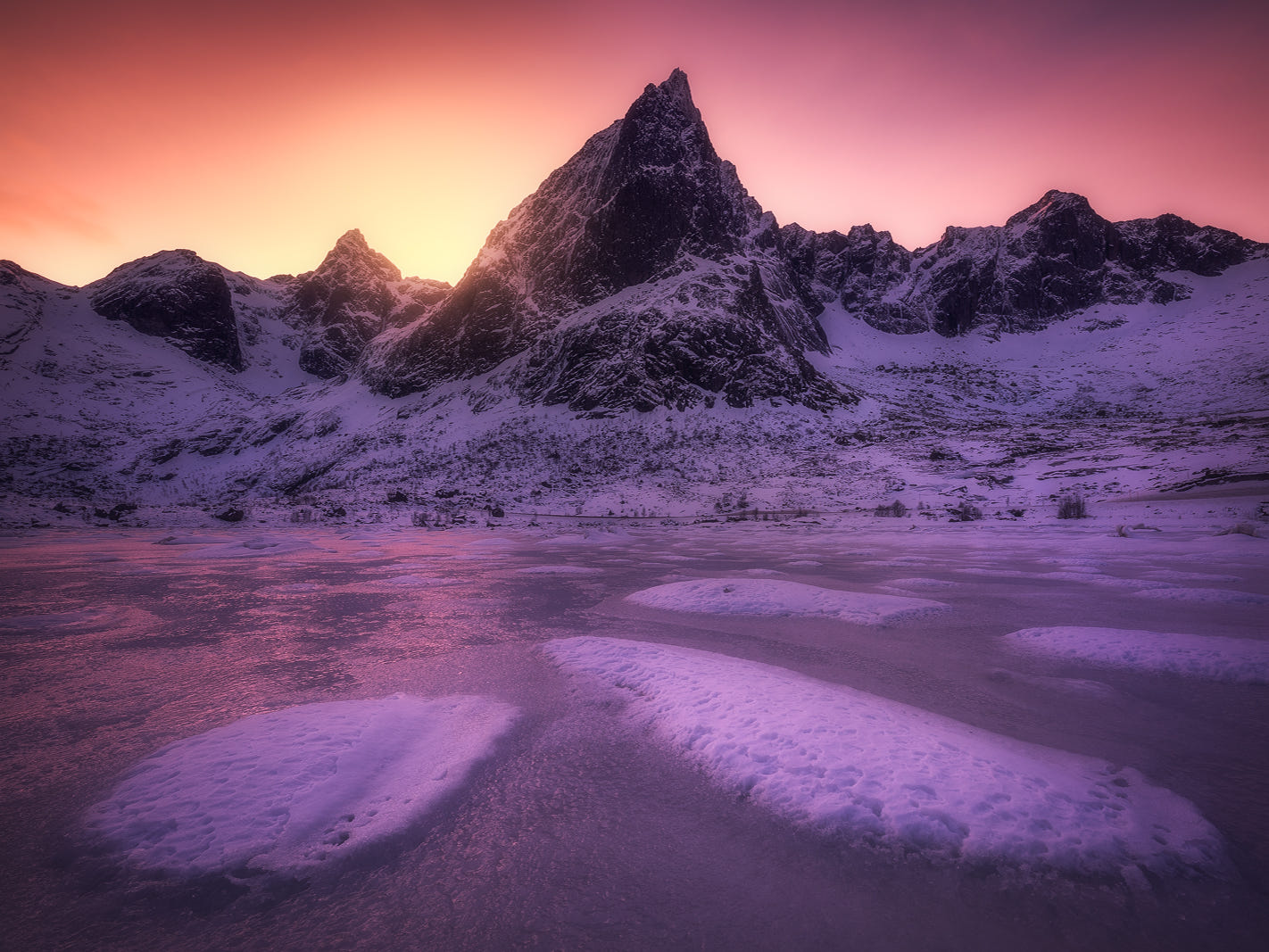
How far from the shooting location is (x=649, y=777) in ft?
8.12

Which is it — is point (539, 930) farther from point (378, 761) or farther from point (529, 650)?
point (529, 650)

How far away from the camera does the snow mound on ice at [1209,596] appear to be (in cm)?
560

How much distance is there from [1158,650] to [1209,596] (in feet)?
9.40

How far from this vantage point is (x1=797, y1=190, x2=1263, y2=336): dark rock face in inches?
2726

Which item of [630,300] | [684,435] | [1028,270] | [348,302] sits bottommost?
[684,435]

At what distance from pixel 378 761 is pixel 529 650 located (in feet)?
6.40

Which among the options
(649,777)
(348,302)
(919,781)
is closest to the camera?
(919,781)

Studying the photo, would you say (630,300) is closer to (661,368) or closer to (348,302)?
(661,368)

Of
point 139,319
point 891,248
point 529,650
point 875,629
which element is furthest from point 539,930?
point 891,248

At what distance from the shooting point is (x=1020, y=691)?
3.43 meters

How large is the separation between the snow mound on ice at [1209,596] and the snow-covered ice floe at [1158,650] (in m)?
2.00

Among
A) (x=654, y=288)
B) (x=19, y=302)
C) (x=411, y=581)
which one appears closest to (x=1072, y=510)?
(x=411, y=581)

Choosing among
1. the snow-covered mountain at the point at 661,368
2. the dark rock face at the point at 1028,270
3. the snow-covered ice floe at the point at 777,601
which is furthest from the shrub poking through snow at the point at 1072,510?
the dark rock face at the point at 1028,270

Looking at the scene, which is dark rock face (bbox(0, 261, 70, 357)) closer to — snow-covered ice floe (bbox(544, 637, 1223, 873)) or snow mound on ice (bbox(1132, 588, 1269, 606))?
snow-covered ice floe (bbox(544, 637, 1223, 873))
